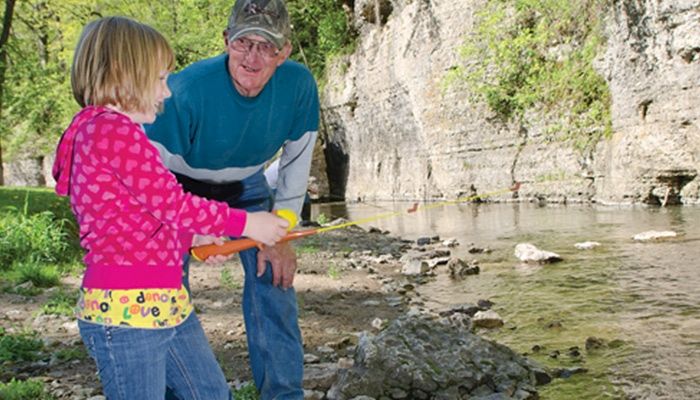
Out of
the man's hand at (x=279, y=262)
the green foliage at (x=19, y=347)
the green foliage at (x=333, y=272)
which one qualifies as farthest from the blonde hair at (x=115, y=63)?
the green foliage at (x=333, y=272)

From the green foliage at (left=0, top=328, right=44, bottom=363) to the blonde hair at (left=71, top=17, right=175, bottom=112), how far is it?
3.10 m

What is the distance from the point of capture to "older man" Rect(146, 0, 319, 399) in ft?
10.2

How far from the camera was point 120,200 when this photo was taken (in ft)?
6.88

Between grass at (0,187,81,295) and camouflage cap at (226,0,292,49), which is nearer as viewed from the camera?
camouflage cap at (226,0,292,49)

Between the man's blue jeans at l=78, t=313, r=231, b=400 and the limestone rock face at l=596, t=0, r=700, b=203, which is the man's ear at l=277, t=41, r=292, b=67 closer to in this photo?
the man's blue jeans at l=78, t=313, r=231, b=400

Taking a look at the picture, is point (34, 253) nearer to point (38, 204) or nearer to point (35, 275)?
point (35, 275)

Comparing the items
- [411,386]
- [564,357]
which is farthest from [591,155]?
[411,386]

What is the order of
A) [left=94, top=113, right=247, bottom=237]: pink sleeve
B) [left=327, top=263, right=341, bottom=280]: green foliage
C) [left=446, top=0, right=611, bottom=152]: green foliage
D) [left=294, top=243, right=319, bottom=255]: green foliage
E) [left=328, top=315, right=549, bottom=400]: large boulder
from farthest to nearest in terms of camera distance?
[left=446, top=0, right=611, bottom=152]: green foliage, [left=294, top=243, right=319, bottom=255]: green foliage, [left=327, top=263, right=341, bottom=280]: green foliage, [left=328, top=315, right=549, bottom=400]: large boulder, [left=94, top=113, right=247, bottom=237]: pink sleeve

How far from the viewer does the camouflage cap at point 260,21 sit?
3.08m

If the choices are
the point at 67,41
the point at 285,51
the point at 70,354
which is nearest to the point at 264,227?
the point at 285,51

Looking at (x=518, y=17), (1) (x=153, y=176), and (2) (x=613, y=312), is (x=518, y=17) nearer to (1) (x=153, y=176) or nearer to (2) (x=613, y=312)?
(2) (x=613, y=312)

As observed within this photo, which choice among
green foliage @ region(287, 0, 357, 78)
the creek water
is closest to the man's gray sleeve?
the creek water

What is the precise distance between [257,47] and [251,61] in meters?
0.08

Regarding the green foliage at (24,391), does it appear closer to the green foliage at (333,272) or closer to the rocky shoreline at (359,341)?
the rocky shoreline at (359,341)
